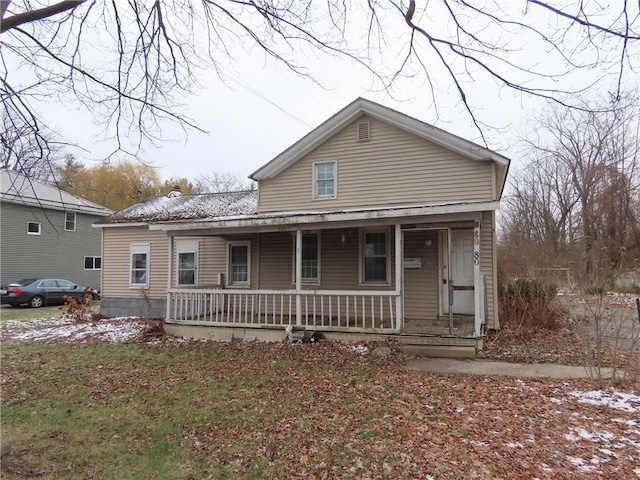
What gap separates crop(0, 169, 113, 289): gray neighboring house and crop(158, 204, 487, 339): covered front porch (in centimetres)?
1238

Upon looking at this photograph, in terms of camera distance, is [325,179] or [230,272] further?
[230,272]

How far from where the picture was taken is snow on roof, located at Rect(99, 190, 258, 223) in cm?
1315

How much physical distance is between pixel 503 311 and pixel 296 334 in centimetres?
567

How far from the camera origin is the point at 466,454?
385 centimetres

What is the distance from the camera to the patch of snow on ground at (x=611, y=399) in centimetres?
496

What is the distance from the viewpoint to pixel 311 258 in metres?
11.6

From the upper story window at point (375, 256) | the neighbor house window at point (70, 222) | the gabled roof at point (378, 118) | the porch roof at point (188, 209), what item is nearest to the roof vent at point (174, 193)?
the porch roof at point (188, 209)

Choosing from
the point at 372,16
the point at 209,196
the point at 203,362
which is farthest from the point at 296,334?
the point at 209,196

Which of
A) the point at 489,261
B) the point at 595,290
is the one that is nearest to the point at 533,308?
→ the point at 489,261

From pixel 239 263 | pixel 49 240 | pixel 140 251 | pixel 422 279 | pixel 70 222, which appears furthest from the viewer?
pixel 70 222

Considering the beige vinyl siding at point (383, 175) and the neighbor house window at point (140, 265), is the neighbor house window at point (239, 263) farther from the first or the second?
the neighbor house window at point (140, 265)

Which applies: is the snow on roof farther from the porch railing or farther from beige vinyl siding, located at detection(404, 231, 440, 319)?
beige vinyl siding, located at detection(404, 231, 440, 319)

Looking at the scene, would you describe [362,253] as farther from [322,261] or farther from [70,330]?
[70,330]

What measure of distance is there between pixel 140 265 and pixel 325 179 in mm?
7593
